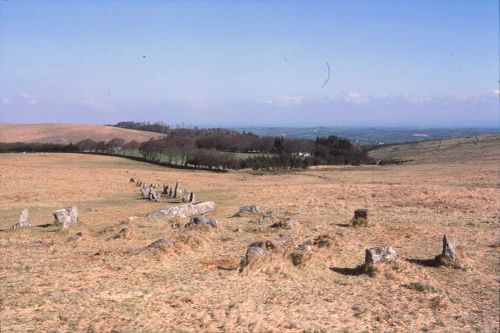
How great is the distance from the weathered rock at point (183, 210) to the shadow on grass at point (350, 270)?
12.3 metres

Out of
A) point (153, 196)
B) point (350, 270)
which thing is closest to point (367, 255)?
point (350, 270)

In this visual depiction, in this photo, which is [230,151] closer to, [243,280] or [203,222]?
[203,222]

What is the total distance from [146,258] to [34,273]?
A: 339 cm

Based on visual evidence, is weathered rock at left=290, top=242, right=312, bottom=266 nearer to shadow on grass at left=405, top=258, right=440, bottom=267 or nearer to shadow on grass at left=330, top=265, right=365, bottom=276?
shadow on grass at left=330, top=265, right=365, bottom=276

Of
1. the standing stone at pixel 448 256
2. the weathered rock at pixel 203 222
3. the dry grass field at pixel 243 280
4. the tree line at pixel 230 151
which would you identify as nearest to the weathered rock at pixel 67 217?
the dry grass field at pixel 243 280

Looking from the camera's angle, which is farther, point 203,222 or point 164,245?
point 203,222

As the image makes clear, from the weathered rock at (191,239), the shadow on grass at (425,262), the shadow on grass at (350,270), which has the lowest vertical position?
the shadow on grass at (425,262)

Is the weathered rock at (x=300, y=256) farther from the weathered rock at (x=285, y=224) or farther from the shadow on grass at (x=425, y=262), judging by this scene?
the weathered rock at (x=285, y=224)

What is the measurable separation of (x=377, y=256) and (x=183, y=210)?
13635 millimetres

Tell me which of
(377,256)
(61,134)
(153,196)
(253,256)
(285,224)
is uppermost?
(61,134)

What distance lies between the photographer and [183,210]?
2652cm

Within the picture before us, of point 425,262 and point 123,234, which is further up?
point 123,234

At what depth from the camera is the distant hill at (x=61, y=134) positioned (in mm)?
125125

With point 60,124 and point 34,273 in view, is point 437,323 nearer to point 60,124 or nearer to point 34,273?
point 34,273
